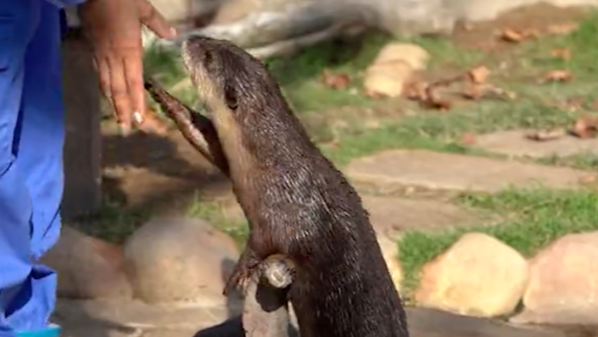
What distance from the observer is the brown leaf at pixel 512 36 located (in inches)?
321

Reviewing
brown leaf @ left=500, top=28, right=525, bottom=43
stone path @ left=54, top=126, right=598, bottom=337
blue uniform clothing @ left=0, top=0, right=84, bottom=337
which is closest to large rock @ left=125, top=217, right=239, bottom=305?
stone path @ left=54, top=126, right=598, bottom=337

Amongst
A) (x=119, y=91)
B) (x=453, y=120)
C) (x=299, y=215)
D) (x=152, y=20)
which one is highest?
(x=152, y=20)

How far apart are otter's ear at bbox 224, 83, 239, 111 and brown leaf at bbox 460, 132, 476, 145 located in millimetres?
3013

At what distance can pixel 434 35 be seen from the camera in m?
8.19

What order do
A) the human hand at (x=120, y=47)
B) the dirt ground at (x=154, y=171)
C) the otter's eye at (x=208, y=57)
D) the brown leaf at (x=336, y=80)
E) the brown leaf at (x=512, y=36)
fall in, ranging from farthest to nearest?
the brown leaf at (x=512, y=36) < the brown leaf at (x=336, y=80) < the dirt ground at (x=154, y=171) < the otter's eye at (x=208, y=57) < the human hand at (x=120, y=47)

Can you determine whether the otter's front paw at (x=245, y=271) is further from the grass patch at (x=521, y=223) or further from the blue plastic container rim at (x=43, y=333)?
the grass patch at (x=521, y=223)

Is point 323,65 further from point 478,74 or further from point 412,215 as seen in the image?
point 412,215

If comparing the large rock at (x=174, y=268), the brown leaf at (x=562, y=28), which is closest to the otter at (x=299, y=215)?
the large rock at (x=174, y=268)

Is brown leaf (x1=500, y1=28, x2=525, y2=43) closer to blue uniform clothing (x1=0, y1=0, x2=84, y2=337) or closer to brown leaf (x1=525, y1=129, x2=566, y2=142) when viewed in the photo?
brown leaf (x1=525, y1=129, x2=566, y2=142)

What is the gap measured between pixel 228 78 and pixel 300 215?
0.39m

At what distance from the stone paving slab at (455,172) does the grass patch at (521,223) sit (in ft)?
0.46

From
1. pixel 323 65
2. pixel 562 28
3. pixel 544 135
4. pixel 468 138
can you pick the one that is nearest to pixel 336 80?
pixel 323 65

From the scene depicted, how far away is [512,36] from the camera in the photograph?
8.16 metres

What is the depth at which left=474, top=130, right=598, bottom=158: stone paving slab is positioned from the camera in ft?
20.4
